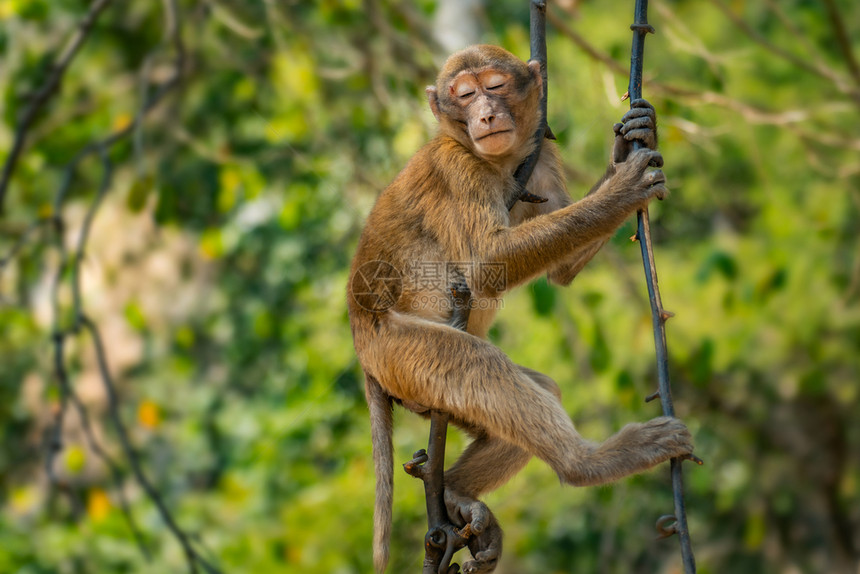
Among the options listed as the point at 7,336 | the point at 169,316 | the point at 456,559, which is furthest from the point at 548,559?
the point at 7,336

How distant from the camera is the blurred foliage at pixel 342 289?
6.68 m

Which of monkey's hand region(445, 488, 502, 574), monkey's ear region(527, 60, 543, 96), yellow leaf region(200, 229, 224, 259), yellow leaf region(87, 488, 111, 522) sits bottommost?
yellow leaf region(87, 488, 111, 522)

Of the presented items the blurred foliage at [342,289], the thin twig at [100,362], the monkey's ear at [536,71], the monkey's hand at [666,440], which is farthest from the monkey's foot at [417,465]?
the blurred foliage at [342,289]

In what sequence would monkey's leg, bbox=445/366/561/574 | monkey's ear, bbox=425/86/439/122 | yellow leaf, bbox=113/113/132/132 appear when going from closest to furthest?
1. monkey's leg, bbox=445/366/561/574
2. monkey's ear, bbox=425/86/439/122
3. yellow leaf, bbox=113/113/132/132

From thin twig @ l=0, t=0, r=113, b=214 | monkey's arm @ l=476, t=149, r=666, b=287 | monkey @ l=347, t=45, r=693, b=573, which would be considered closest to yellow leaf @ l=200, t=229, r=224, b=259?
thin twig @ l=0, t=0, r=113, b=214

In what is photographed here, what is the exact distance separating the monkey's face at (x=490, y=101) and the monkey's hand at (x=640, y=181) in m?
0.57

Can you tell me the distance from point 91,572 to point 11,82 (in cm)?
401

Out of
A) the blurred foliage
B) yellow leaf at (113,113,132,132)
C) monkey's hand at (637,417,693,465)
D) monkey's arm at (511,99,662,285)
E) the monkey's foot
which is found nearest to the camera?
the monkey's foot

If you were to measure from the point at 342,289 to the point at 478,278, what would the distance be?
4897mm

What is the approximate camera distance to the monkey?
350 cm

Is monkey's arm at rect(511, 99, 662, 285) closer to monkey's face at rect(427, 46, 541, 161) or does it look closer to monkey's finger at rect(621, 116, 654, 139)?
monkey's finger at rect(621, 116, 654, 139)

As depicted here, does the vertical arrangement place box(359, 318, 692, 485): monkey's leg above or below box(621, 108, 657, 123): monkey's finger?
below

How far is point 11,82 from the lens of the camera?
22.9ft

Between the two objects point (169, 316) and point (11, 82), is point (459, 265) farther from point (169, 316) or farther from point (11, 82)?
point (169, 316)
